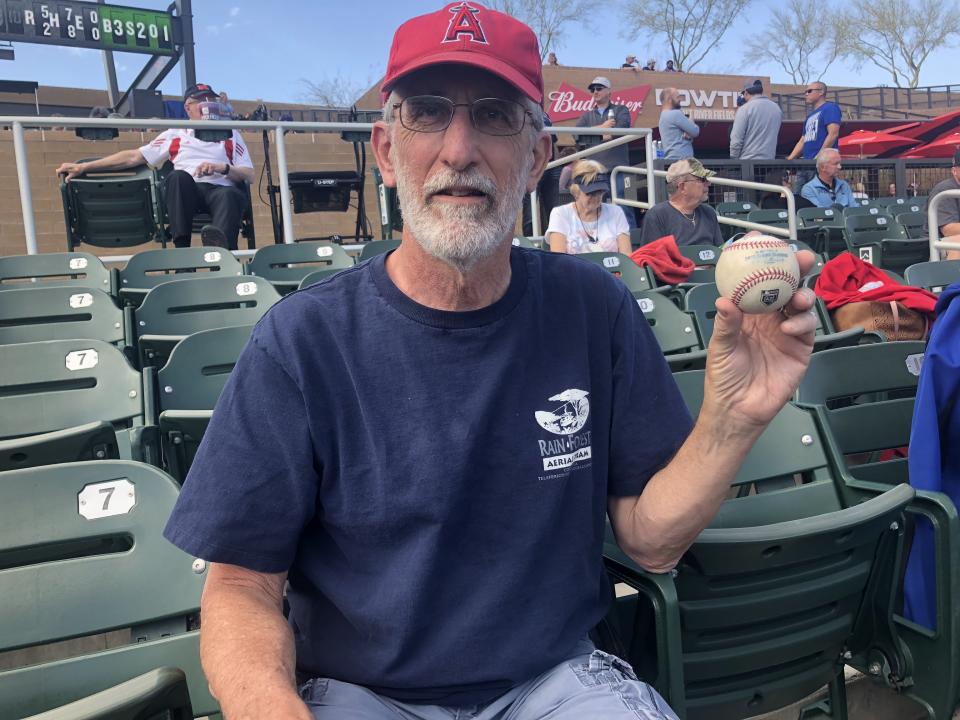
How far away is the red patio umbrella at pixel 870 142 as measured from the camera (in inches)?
578

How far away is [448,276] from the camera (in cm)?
150

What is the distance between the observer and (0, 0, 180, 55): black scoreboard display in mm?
13992

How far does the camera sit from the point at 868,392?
2.70m

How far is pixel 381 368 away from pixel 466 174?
1.34ft

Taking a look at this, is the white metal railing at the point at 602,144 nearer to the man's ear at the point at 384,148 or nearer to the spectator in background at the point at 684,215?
the spectator in background at the point at 684,215

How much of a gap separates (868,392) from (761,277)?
66.1 inches

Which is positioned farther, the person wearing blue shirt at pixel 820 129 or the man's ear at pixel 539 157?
the person wearing blue shirt at pixel 820 129

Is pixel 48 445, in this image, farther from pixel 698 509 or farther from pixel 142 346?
pixel 698 509

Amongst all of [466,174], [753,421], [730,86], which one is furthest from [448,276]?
[730,86]

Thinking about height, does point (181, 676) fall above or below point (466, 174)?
below

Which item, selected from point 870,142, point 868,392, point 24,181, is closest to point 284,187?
point 24,181

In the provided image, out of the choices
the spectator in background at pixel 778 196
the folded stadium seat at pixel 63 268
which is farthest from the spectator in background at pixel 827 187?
the folded stadium seat at pixel 63 268

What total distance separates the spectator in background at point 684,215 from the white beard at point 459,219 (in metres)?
5.21

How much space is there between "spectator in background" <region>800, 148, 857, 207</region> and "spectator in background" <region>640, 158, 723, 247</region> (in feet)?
15.3
